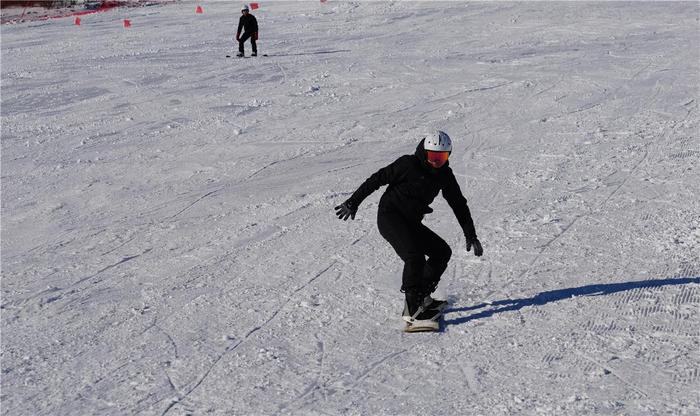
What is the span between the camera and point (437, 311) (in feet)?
23.2

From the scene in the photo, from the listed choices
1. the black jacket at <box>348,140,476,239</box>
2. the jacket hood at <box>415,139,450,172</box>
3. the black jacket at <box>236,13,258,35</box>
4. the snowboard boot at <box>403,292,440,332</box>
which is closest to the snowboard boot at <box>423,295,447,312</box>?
the snowboard boot at <box>403,292,440,332</box>

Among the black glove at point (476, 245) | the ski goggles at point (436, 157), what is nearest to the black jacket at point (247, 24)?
the black glove at point (476, 245)

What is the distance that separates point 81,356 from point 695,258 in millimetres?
5952

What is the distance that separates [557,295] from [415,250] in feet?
5.76

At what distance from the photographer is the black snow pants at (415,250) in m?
6.54

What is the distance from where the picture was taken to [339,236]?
9461 mm

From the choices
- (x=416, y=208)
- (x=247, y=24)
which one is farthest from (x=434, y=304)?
(x=247, y=24)

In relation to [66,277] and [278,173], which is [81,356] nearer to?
[66,277]

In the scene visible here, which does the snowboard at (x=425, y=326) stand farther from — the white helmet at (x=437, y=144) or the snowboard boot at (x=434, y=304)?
the white helmet at (x=437, y=144)

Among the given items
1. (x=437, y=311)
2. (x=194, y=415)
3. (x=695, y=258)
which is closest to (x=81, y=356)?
(x=194, y=415)

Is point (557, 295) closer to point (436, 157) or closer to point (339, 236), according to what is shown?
point (436, 157)

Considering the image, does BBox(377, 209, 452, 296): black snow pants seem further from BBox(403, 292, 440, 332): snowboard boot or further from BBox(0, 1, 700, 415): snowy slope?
BBox(0, 1, 700, 415): snowy slope

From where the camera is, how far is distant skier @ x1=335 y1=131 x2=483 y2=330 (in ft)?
21.2

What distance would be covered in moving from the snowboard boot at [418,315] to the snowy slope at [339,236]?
0.42 ft
